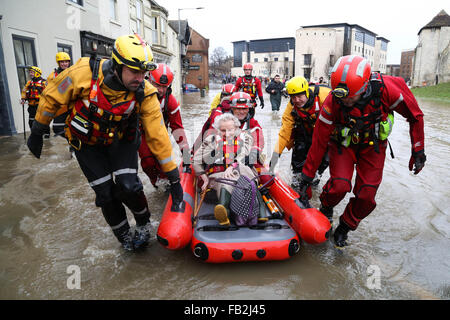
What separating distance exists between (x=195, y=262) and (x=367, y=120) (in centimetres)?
221

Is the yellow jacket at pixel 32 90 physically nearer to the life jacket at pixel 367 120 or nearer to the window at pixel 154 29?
the life jacket at pixel 367 120

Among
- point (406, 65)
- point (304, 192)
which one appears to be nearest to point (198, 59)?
point (304, 192)

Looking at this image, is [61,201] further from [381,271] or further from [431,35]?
[431,35]

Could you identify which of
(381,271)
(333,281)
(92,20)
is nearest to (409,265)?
(381,271)

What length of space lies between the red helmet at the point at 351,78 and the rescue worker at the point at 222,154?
58.8 inches

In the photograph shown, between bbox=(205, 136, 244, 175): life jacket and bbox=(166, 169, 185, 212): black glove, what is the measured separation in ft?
2.53

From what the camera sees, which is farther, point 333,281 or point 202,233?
point 202,233

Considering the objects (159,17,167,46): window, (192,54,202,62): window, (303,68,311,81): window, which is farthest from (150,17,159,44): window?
(303,68,311,81): window

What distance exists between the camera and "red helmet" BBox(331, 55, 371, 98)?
110 inches

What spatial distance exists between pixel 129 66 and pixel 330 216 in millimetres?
2875

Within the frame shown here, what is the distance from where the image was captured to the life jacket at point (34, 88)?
25.8 feet

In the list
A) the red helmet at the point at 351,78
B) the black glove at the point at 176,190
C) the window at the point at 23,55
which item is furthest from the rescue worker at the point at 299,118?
the window at the point at 23,55

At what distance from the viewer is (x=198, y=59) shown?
→ 4691 cm

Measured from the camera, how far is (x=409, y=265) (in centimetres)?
315
